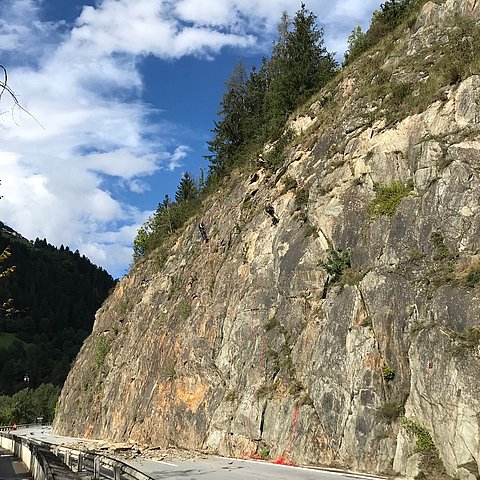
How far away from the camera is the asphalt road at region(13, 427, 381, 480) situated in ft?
42.2

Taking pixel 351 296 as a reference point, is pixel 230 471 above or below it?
below

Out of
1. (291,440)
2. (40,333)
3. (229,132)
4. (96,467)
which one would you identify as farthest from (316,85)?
(40,333)

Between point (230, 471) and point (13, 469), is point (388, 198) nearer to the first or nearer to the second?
point (230, 471)

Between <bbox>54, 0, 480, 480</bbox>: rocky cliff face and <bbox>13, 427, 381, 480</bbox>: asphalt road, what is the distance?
4.42 ft

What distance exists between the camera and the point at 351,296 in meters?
17.4

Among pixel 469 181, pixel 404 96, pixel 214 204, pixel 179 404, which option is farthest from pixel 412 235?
pixel 214 204

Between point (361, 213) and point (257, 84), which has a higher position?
point (257, 84)

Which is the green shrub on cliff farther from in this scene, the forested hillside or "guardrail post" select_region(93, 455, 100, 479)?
the forested hillside

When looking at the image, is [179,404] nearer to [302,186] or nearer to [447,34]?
[302,186]

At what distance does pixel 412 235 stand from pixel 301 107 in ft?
64.8

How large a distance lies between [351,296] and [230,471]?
23.5 feet

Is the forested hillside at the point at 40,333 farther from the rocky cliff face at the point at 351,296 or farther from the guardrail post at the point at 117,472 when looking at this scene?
the guardrail post at the point at 117,472

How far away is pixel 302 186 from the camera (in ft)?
82.9

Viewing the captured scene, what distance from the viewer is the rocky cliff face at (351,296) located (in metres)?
13.7
